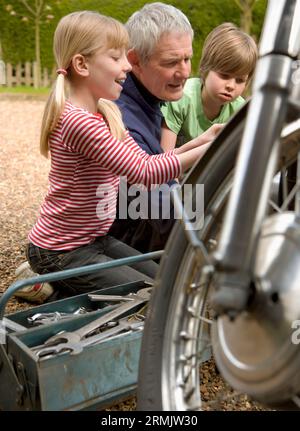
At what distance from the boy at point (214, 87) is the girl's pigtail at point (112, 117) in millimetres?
374

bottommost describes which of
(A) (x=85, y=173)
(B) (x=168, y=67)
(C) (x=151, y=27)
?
(A) (x=85, y=173)

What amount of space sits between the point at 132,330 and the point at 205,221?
454 millimetres

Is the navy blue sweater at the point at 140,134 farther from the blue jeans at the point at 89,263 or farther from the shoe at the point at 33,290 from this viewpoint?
the shoe at the point at 33,290

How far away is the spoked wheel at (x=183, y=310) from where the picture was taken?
1.16 m

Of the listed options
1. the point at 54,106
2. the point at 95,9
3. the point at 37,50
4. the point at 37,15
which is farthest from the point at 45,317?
the point at 95,9

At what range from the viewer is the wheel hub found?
91 cm

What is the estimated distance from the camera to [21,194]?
4598 mm

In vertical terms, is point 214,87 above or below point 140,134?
above

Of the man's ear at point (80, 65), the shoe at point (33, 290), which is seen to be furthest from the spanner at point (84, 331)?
the man's ear at point (80, 65)

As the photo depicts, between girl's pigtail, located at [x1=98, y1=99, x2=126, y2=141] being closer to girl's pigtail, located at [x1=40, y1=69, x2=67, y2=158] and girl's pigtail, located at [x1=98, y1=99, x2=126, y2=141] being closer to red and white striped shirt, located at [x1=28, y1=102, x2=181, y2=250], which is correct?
red and white striped shirt, located at [x1=28, y1=102, x2=181, y2=250]

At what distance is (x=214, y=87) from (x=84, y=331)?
49.2 inches

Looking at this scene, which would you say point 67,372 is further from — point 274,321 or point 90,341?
point 274,321

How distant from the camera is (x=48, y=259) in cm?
194
